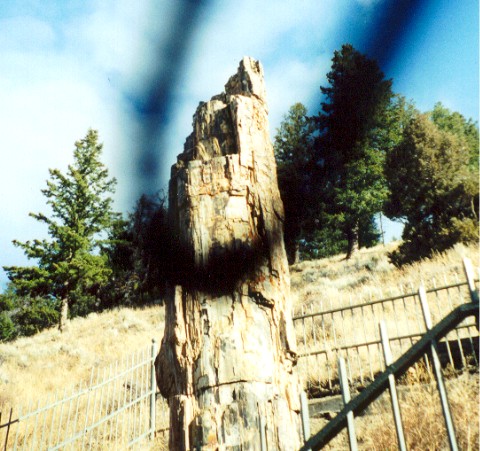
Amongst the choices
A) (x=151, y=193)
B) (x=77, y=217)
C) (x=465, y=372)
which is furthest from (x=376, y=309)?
(x=77, y=217)

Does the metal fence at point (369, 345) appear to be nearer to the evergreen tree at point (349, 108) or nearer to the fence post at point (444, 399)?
the evergreen tree at point (349, 108)

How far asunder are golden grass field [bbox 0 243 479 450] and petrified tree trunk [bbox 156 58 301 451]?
9.73 feet

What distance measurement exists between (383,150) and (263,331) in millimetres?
21621

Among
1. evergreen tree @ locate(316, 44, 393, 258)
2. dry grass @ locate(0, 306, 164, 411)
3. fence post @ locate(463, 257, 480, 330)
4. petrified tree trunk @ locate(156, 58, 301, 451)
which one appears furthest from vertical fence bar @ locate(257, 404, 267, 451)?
dry grass @ locate(0, 306, 164, 411)

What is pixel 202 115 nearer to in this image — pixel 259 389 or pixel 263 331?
pixel 263 331

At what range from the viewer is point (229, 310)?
70.9 inches

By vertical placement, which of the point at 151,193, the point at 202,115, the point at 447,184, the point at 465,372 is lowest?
the point at 465,372

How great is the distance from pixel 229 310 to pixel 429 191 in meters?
14.5

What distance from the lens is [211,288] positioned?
182 centimetres

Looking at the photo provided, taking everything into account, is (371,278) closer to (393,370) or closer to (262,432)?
(393,370)

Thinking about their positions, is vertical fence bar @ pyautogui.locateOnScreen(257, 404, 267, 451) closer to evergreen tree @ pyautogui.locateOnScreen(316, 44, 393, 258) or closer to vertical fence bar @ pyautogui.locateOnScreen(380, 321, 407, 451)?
vertical fence bar @ pyautogui.locateOnScreen(380, 321, 407, 451)

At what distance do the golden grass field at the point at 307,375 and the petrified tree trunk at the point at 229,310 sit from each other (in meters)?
2.97

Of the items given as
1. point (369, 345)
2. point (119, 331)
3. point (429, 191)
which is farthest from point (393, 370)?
point (119, 331)

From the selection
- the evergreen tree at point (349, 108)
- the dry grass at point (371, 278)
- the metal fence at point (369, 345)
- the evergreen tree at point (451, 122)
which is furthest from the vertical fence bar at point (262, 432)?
the evergreen tree at point (451, 122)
